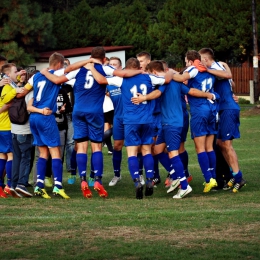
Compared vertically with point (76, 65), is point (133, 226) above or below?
below

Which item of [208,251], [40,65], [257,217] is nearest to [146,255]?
[208,251]

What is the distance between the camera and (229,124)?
1413 cm

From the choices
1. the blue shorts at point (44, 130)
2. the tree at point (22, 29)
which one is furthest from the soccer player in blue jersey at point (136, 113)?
the tree at point (22, 29)

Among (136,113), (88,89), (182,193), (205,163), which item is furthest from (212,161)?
(88,89)

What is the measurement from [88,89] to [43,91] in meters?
0.71

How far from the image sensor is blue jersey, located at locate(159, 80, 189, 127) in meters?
13.3

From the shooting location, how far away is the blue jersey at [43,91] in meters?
13.2

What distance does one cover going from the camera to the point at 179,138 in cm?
1337

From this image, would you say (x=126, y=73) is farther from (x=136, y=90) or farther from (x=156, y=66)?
(x=156, y=66)

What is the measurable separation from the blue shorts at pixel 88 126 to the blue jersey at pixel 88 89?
0.32ft

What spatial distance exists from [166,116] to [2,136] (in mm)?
2694

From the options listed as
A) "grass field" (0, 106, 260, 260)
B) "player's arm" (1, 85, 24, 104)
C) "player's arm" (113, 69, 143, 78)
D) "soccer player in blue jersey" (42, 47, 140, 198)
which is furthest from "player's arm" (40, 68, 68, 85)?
"grass field" (0, 106, 260, 260)

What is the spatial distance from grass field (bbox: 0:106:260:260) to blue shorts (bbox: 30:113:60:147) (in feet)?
2.93

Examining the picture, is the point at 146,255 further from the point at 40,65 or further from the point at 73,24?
the point at 73,24
